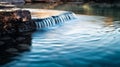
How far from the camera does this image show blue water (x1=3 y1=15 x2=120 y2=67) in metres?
9.99

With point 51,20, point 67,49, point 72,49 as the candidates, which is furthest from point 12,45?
point 51,20

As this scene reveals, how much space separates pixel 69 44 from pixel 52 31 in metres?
3.54

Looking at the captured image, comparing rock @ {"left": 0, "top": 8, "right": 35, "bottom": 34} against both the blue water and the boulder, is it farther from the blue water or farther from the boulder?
the blue water

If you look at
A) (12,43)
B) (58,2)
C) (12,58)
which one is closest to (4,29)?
(12,43)

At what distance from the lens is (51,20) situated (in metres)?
17.8

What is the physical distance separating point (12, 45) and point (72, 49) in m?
2.58

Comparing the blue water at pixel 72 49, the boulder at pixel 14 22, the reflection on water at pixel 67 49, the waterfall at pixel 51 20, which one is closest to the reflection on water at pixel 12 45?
the reflection on water at pixel 67 49

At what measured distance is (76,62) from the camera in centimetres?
1010

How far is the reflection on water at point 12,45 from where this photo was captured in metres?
10.8

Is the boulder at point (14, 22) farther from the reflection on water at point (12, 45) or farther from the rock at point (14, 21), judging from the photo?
the reflection on water at point (12, 45)

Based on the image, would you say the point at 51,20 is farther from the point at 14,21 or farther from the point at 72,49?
the point at 72,49

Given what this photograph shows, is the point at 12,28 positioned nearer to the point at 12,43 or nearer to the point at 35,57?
the point at 12,43

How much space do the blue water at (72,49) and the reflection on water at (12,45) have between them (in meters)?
0.26

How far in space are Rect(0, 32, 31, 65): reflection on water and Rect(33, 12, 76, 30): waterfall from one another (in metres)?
1.67
